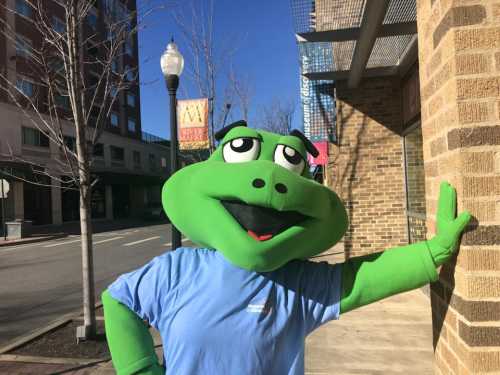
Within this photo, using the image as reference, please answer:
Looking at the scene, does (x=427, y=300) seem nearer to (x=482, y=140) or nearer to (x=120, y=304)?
(x=482, y=140)

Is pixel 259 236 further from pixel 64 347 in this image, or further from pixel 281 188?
pixel 64 347

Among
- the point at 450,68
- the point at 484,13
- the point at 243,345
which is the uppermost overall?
the point at 484,13

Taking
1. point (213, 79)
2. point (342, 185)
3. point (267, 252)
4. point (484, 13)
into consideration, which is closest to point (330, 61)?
point (342, 185)

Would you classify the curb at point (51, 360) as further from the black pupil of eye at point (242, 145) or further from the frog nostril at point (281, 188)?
the frog nostril at point (281, 188)

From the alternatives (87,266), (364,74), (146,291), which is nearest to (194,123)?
(364,74)

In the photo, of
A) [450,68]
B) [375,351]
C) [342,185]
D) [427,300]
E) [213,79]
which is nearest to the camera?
[450,68]

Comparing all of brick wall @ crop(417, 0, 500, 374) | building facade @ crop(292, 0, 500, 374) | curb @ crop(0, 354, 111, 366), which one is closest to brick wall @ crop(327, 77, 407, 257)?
curb @ crop(0, 354, 111, 366)

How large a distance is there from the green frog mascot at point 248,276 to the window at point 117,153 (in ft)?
119

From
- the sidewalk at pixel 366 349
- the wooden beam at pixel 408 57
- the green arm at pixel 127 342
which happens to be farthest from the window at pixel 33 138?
the green arm at pixel 127 342

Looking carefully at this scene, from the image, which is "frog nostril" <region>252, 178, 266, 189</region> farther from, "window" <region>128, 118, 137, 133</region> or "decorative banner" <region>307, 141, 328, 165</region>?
"window" <region>128, 118, 137, 133</region>

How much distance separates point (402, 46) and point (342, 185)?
8.93ft

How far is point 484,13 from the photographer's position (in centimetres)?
163

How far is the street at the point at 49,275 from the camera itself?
662cm

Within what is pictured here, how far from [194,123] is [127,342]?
5.94 meters
